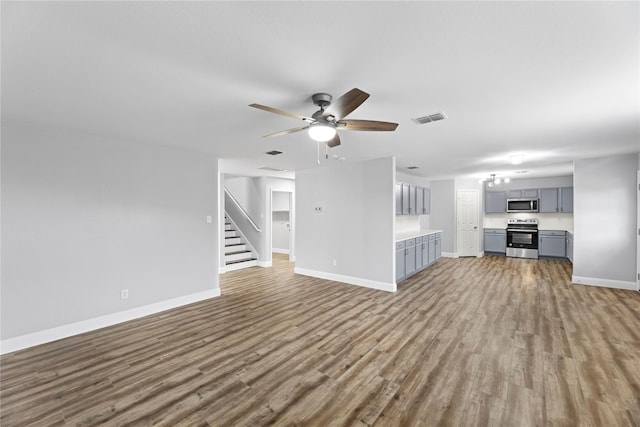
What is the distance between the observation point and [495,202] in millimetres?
9039

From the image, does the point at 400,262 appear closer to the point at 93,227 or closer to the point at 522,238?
the point at 93,227

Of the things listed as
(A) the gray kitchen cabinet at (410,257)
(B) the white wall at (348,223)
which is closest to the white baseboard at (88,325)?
(B) the white wall at (348,223)

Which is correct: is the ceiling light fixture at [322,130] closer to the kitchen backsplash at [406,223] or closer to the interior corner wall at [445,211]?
the kitchen backsplash at [406,223]

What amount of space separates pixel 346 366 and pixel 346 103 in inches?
95.7

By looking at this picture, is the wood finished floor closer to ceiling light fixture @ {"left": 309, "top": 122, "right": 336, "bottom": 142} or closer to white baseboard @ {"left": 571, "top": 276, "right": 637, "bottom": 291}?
white baseboard @ {"left": 571, "top": 276, "right": 637, "bottom": 291}

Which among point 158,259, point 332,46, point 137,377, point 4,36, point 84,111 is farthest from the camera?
point 158,259

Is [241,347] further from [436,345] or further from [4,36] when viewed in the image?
[4,36]

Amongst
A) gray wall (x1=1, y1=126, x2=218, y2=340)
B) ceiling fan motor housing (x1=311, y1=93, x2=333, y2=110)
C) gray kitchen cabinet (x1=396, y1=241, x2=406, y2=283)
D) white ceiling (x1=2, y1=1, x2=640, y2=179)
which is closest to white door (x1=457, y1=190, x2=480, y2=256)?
gray kitchen cabinet (x1=396, y1=241, x2=406, y2=283)

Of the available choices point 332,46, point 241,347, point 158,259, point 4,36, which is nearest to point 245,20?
point 332,46

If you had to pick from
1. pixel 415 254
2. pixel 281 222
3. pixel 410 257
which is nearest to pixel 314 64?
pixel 410 257

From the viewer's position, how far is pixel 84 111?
9.14 ft

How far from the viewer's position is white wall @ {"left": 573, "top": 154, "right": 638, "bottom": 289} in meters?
5.09

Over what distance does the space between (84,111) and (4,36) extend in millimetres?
1308

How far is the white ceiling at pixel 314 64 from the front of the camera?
4.75ft
